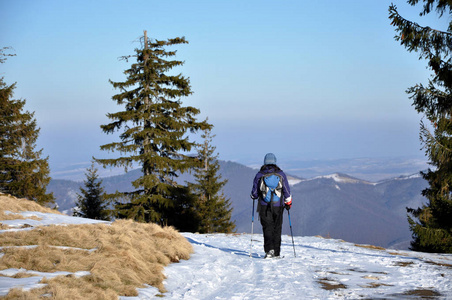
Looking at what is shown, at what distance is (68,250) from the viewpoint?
26.8ft

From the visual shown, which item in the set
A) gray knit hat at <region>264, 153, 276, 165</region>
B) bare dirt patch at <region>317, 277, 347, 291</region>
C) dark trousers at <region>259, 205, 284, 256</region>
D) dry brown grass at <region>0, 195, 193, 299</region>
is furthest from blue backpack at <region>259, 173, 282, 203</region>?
bare dirt patch at <region>317, 277, 347, 291</region>

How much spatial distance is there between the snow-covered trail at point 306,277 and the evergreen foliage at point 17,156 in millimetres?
25244

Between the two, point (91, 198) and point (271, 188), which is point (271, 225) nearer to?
point (271, 188)

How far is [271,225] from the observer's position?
1043cm

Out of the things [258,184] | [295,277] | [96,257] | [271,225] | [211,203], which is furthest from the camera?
[211,203]

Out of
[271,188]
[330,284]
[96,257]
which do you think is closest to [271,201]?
[271,188]

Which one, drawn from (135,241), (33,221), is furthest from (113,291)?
(33,221)

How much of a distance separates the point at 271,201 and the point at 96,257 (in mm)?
4560

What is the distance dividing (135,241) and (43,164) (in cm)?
2612

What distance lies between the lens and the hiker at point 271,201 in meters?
10.4

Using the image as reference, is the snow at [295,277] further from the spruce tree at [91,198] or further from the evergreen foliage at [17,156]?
the spruce tree at [91,198]

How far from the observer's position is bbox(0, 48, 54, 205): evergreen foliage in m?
31.6

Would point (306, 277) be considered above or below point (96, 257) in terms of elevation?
below

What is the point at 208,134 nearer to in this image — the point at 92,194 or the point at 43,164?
the point at 92,194
